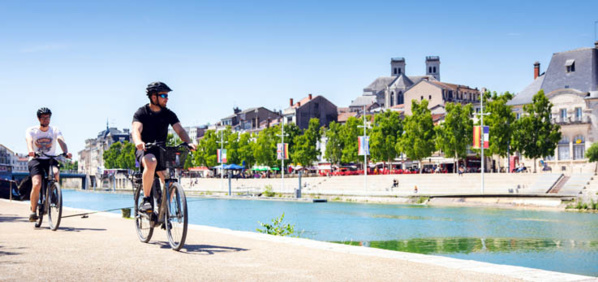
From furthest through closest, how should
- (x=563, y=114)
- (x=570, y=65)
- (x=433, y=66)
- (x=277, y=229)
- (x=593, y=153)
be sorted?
1. (x=433, y=66)
2. (x=570, y=65)
3. (x=563, y=114)
4. (x=593, y=153)
5. (x=277, y=229)

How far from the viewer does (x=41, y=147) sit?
11.7 meters

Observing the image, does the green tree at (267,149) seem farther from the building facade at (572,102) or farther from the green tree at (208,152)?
the building facade at (572,102)

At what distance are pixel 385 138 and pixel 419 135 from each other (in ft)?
22.4

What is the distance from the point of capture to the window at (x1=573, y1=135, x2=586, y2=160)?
2682 inches

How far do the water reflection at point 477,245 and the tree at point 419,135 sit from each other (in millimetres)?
45583

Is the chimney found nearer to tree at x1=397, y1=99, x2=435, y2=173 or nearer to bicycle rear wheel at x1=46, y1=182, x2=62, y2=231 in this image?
tree at x1=397, y1=99, x2=435, y2=173

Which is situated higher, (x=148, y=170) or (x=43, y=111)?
(x=43, y=111)

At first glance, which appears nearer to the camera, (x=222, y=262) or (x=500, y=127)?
(x=222, y=262)

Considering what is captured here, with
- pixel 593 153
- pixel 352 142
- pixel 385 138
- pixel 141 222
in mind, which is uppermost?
pixel 385 138

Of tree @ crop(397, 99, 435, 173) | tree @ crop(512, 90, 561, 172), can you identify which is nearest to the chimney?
tree @ crop(397, 99, 435, 173)

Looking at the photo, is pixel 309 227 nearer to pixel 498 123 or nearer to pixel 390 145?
pixel 498 123

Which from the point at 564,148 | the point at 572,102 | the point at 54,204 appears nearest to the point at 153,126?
the point at 54,204

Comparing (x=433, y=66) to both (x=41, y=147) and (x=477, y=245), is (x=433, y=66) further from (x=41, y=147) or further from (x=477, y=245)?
(x=41, y=147)

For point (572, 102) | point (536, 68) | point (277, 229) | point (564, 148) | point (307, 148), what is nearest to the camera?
point (277, 229)
